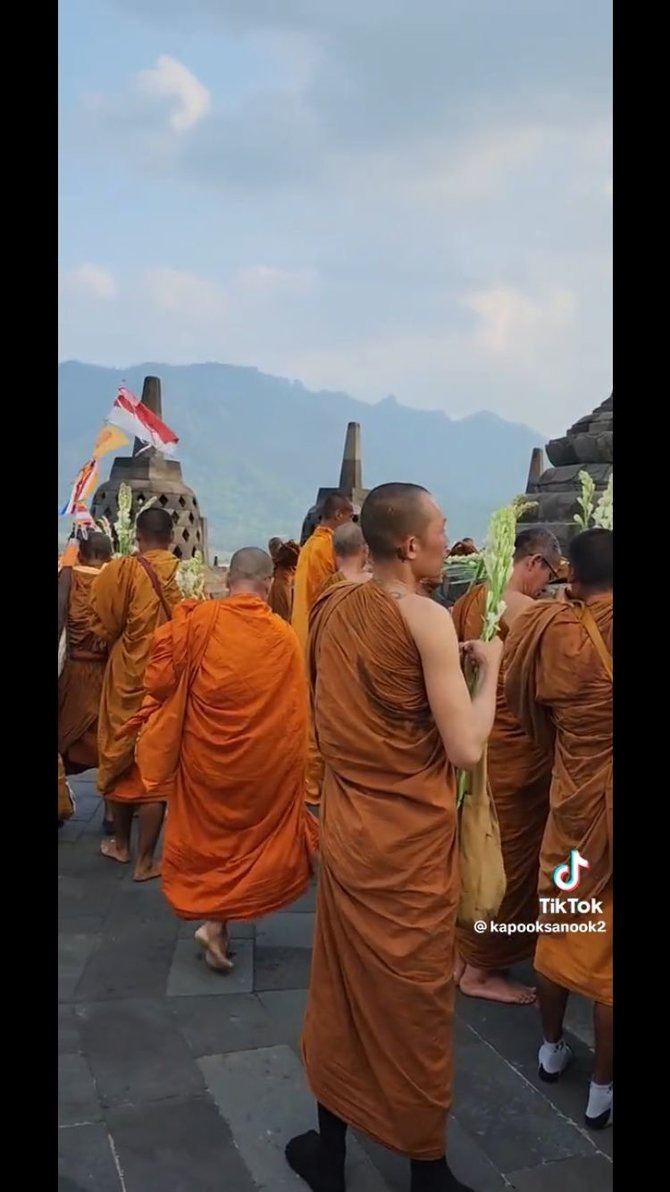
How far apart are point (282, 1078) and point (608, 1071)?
40.2 inches

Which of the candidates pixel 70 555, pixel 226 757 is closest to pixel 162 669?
pixel 226 757

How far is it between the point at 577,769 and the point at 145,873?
2679mm

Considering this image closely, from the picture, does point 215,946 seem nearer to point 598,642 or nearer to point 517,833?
point 517,833

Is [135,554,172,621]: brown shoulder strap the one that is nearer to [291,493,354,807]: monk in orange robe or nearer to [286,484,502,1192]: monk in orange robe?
[291,493,354,807]: monk in orange robe

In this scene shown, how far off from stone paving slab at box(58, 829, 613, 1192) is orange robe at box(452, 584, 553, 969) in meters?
0.20

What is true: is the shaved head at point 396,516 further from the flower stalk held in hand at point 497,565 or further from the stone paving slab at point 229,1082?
the stone paving slab at point 229,1082

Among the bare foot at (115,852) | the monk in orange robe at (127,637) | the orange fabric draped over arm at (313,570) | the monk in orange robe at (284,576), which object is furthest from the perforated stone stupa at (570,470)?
the bare foot at (115,852)

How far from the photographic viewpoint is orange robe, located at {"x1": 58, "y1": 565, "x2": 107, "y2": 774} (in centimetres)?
529

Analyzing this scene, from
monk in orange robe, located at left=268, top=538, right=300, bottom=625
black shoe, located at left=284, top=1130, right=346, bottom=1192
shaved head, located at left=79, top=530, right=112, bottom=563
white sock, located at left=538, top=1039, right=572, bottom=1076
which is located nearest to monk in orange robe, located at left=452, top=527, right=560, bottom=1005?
white sock, located at left=538, top=1039, right=572, bottom=1076

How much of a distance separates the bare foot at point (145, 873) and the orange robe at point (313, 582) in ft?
3.75
